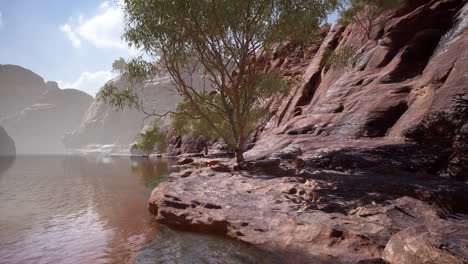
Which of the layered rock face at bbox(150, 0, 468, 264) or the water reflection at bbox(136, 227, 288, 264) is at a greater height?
the layered rock face at bbox(150, 0, 468, 264)

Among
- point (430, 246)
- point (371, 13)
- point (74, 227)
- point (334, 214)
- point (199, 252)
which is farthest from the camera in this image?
point (371, 13)

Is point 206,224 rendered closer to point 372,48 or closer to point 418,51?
point 418,51

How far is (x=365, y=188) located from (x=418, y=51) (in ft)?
50.7

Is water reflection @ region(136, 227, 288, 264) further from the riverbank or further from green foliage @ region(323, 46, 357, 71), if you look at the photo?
green foliage @ region(323, 46, 357, 71)

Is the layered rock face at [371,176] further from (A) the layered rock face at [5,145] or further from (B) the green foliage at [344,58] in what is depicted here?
(A) the layered rock face at [5,145]

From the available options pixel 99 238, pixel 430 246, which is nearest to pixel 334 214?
pixel 430 246

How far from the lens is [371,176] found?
9859 mm

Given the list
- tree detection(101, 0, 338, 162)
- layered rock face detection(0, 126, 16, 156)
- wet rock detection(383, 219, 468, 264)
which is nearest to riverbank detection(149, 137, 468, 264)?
wet rock detection(383, 219, 468, 264)

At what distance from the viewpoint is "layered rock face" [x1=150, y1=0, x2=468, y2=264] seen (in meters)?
5.97

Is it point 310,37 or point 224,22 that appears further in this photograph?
point 310,37

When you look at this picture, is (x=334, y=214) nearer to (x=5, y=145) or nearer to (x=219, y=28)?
(x=219, y=28)

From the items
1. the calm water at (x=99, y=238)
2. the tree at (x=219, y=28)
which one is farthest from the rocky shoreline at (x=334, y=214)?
the tree at (x=219, y=28)

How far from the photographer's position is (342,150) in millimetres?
13031

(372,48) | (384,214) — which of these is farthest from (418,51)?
(384,214)
